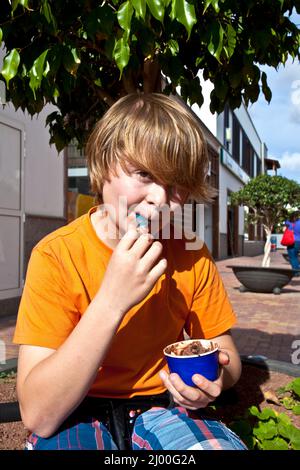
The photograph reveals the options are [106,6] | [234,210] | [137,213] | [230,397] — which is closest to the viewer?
[137,213]

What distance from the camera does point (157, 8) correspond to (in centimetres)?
150

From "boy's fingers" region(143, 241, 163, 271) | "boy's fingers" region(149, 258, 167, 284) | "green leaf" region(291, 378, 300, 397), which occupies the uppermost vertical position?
"boy's fingers" region(143, 241, 163, 271)

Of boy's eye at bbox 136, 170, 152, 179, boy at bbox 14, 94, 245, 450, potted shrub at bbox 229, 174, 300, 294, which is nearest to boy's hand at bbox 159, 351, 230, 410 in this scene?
boy at bbox 14, 94, 245, 450

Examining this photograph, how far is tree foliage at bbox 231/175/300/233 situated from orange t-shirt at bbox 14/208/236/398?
9396 millimetres

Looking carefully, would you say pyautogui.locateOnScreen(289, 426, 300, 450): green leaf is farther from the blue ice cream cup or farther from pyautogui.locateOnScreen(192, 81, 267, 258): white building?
pyautogui.locateOnScreen(192, 81, 267, 258): white building

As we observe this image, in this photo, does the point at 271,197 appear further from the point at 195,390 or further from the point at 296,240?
the point at 195,390

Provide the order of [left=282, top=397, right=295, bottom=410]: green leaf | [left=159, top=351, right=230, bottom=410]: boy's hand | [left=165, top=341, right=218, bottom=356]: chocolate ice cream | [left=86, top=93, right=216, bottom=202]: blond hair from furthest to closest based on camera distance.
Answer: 1. [left=282, top=397, right=295, bottom=410]: green leaf
2. [left=86, top=93, right=216, bottom=202]: blond hair
3. [left=165, top=341, right=218, bottom=356]: chocolate ice cream
4. [left=159, top=351, right=230, bottom=410]: boy's hand

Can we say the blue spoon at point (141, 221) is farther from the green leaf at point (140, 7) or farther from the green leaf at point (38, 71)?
the green leaf at point (38, 71)

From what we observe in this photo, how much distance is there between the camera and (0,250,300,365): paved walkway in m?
4.61

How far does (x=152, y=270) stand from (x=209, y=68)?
136 centimetres

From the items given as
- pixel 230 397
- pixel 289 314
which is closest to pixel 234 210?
pixel 289 314

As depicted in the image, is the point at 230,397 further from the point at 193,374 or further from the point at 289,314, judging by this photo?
the point at 289,314

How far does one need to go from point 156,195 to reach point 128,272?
304 millimetres

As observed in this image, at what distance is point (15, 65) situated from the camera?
181cm
